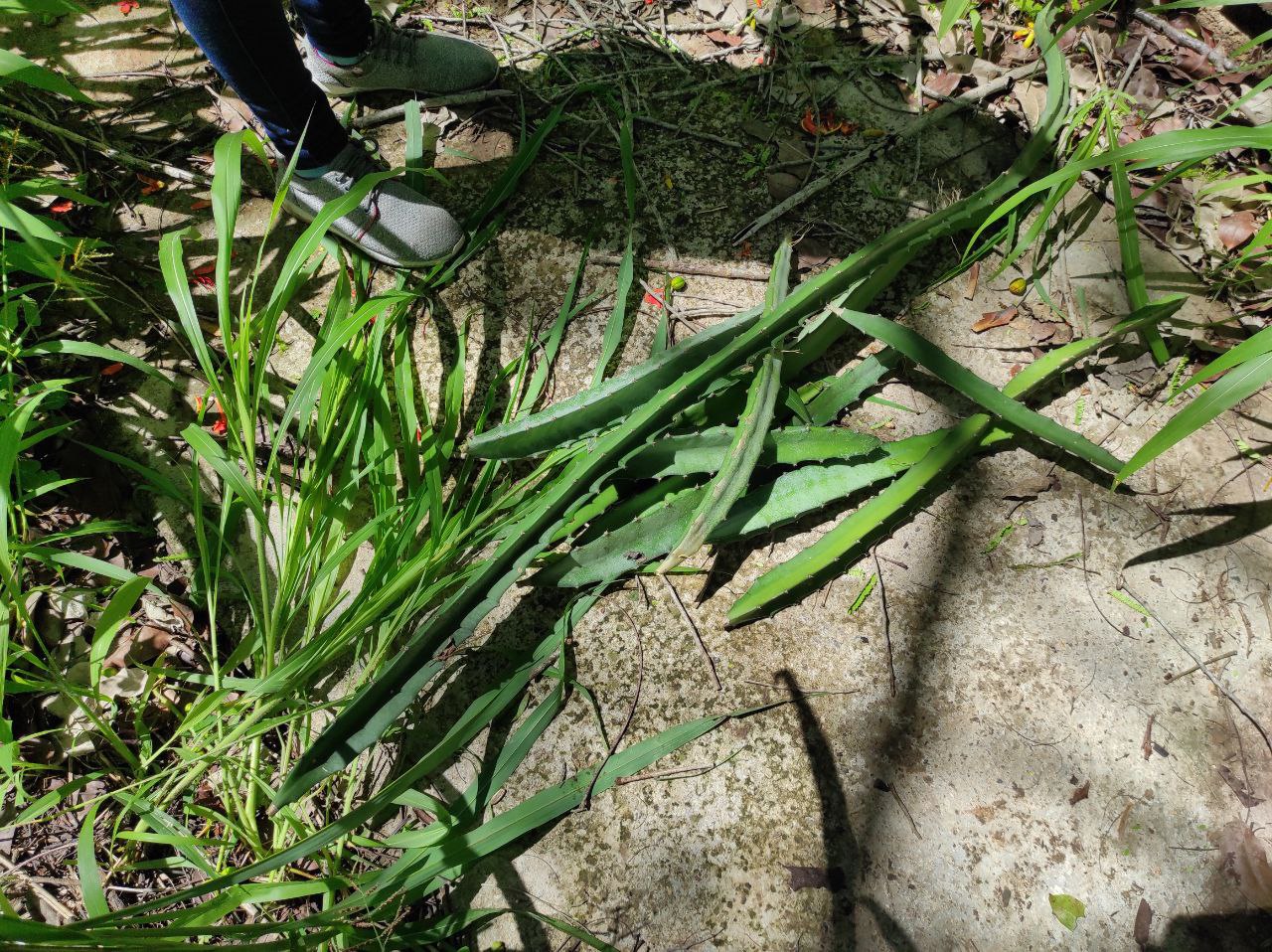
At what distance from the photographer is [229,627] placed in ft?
4.52

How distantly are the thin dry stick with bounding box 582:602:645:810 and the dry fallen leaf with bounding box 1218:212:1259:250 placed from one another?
1.44 m

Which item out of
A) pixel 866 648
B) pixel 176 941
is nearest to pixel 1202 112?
pixel 866 648

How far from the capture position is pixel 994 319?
1518mm

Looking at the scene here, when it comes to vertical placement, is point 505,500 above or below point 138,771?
above

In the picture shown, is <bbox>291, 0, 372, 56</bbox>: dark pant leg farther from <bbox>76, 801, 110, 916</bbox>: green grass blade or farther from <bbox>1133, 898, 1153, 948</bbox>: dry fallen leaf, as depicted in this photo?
<bbox>1133, 898, 1153, 948</bbox>: dry fallen leaf

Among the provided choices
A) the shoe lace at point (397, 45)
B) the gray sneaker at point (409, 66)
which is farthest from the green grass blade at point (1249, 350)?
the shoe lace at point (397, 45)

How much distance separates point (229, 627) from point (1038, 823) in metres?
1.44

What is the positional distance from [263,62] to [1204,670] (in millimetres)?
1892

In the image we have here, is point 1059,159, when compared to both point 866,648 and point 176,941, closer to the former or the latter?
point 866,648

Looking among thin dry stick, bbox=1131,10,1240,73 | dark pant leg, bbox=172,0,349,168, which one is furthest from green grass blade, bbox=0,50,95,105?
thin dry stick, bbox=1131,10,1240,73

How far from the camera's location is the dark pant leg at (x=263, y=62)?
3.87 ft

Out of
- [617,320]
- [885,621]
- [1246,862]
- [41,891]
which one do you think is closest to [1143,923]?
[1246,862]

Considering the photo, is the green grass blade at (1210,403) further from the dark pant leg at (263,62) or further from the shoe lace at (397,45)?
the shoe lace at (397,45)

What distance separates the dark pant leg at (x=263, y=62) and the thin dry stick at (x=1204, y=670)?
173 cm
